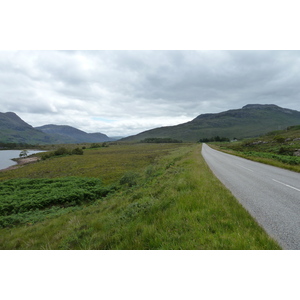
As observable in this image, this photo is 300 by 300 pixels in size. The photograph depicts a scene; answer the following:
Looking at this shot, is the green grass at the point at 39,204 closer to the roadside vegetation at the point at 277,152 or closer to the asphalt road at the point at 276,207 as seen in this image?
the asphalt road at the point at 276,207

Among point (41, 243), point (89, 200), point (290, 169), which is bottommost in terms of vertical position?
point (89, 200)

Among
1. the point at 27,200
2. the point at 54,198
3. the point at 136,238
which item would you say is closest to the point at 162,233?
the point at 136,238

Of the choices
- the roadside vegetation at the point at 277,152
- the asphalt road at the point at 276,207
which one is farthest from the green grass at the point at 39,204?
the roadside vegetation at the point at 277,152

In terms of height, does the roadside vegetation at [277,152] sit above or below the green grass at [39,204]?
above

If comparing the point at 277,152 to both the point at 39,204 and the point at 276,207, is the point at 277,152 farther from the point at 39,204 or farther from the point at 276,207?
the point at 39,204

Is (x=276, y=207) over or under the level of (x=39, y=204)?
over

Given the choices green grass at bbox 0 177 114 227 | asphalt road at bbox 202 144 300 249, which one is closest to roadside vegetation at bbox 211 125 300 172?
asphalt road at bbox 202 144 300 249

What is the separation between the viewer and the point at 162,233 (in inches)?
181

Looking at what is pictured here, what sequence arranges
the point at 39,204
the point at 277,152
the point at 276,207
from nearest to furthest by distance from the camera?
the point at 276,207, the point at 39,204, the point at 277,152

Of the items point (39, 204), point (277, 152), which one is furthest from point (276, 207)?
point (277, 152)

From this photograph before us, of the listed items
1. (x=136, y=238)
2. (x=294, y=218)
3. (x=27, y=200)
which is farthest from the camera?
(x=27, y=200)

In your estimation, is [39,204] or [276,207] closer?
[276,207]
